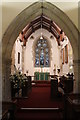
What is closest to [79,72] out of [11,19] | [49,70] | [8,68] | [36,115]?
[36,115]

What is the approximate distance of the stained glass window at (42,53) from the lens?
1623cm

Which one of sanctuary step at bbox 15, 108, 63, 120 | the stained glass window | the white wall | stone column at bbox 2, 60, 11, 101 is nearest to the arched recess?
stone column at bbox 2, 60, 11, 101

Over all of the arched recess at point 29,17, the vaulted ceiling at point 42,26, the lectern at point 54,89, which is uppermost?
the vaulted ceiling at point 42,26

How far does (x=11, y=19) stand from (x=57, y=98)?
3.87 metres

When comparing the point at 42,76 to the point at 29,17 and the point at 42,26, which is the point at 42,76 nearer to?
the point at 42,26

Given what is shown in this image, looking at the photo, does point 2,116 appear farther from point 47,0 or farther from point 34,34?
point 34,34

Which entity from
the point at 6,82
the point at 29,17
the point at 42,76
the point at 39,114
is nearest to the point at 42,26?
the point at 42,76

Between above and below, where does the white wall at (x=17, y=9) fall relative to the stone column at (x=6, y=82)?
above

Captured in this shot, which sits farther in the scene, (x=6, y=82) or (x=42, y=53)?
(x=42, y=53)

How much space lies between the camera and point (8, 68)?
536 centimetres

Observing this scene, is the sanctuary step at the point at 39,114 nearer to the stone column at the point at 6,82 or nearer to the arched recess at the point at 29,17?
the stone column at the point at 6,82

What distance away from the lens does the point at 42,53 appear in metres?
16.5

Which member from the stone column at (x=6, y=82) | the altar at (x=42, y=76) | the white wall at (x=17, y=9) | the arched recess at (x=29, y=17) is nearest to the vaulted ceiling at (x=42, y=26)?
the altar at (x=42, y=76)

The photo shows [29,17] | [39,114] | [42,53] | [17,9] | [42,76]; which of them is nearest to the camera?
[39,114]
